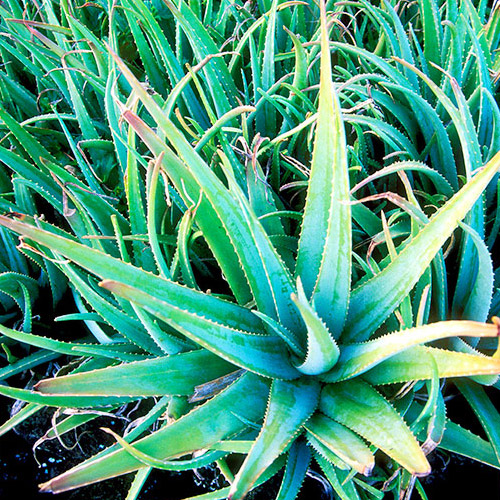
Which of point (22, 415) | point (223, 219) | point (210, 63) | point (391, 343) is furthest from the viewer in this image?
point (210, 63)

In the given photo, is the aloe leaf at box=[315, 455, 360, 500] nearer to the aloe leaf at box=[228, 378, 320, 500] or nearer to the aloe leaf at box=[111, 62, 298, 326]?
the aloe leaf at box=[228, 378, 320, 500]

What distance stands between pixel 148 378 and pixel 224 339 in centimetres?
11

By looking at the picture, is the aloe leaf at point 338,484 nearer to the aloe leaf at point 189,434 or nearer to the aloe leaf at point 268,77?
the aloe leaf at point 189,434

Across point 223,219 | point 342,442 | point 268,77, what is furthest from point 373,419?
point 268,77

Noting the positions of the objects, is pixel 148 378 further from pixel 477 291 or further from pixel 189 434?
pixel 477 291

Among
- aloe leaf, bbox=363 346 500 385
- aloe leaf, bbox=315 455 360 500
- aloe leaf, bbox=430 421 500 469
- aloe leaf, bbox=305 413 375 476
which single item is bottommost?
aloe leaf, bbox=430 421 500 469

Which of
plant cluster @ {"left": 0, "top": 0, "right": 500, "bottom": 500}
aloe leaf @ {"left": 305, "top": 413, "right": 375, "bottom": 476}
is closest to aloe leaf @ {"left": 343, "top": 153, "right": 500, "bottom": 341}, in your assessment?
plant cluster @ {"left": 0, "top": 0, "right": 500, "bottom": 500}

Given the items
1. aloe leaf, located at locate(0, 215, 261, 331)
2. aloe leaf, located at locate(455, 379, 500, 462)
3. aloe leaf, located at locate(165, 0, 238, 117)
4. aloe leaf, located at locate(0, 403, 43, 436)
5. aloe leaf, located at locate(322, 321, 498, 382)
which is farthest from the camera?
aloe leaf, located at locate(165, 0, 238, 117)

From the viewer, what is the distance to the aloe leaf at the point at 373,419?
0.45 meters

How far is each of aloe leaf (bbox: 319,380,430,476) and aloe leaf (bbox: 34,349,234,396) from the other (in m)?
0.14

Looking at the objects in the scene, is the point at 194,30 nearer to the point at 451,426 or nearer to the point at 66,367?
the point at 66,367

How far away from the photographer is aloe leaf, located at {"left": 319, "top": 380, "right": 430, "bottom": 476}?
0.45 metres

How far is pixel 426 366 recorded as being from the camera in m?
0.49

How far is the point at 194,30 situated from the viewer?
3.02 ft
